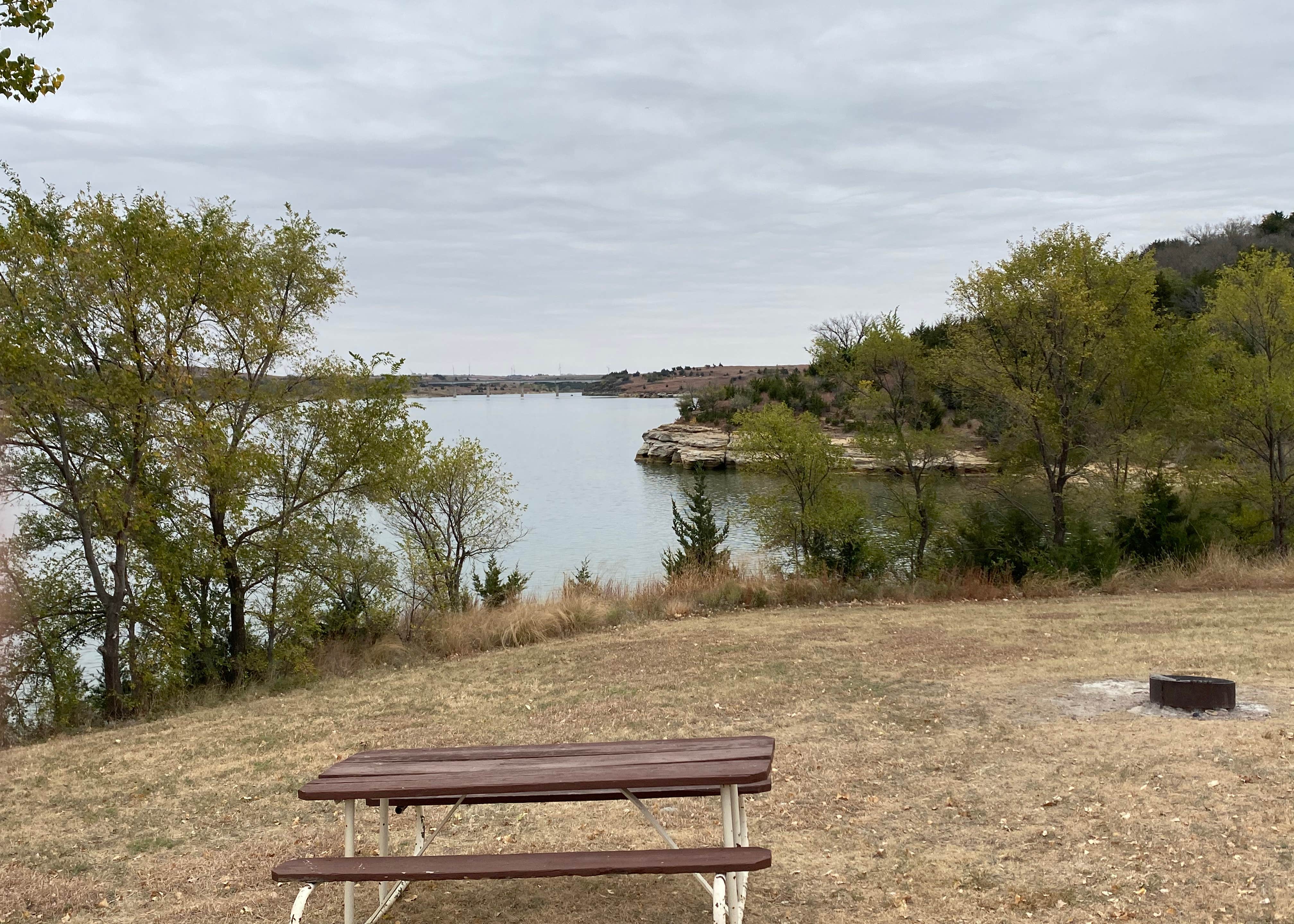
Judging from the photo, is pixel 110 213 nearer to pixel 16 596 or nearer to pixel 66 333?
pixel 66 333

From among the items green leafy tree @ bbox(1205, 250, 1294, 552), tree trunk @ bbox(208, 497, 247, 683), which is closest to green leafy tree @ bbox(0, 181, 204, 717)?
tree trunk @ bbox(208, 497, 247, 683)

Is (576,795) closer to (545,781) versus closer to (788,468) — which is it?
(545,781)

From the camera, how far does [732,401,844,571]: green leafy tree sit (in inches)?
858

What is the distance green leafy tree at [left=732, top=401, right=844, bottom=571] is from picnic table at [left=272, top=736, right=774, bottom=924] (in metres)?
17.3

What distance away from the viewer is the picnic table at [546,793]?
11.4ft

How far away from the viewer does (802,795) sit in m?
5.55

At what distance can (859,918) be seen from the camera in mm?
4008

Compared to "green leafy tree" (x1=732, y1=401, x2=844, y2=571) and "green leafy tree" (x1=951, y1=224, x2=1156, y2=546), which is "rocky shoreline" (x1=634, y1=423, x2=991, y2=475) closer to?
"green leafy tree" (x1=732, y1=401, x2=844, y2=571)

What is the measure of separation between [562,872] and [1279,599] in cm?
1205

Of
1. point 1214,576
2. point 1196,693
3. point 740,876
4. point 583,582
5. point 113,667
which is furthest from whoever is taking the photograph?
point 583,582

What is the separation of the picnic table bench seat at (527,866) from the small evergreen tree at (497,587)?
1378 cm

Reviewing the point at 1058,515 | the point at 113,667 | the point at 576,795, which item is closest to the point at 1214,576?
the point at 1058,515

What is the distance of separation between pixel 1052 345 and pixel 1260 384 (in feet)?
14.0

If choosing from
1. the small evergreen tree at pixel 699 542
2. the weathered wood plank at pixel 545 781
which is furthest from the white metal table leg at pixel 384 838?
the small evergreen tree at pixel 699 542
